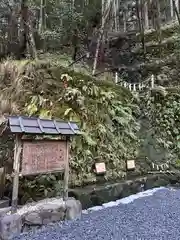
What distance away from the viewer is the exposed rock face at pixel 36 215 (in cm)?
344

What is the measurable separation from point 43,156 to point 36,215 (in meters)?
0.83

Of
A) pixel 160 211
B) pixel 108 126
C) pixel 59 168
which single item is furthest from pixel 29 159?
pixel 108 126

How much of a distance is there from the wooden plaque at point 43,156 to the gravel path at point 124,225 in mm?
814

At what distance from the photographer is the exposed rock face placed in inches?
135

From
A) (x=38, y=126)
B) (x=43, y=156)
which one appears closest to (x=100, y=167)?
(x=43, y=156)

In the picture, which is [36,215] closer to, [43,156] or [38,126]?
[43,156]

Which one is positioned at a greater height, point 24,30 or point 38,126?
point 24,30

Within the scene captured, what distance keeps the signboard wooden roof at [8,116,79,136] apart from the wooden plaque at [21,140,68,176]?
269mm

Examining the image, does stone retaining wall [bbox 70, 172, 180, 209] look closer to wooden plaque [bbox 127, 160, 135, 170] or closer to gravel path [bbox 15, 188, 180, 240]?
wooden plaque [bbox 127, 160, 135, 170]

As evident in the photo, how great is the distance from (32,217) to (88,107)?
3069mm

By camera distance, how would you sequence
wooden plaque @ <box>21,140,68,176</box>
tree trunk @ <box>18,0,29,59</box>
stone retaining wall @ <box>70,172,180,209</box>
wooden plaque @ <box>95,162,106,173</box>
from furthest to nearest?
tree trunk @ <box>18,0,29,59</box> < wooden plaque @ <box>95,162,106,173</box> < stone retaining wall @ <box>70,172,180,209</box> < wooden plaque @ <box>21,140,68,176</box>

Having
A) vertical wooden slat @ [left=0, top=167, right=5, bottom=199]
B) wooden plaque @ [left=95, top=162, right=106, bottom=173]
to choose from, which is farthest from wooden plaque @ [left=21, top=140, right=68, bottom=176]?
wooden plaque @ [left=95, top=162, right=106, bottom=173]

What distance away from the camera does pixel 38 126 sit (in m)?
3.82

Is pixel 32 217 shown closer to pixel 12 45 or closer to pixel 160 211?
pixel 160 211
